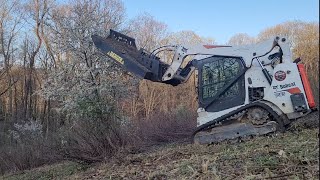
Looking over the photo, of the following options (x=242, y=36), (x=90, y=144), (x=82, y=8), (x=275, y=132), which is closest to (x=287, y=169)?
(x=275, y=132)

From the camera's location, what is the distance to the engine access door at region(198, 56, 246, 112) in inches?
396

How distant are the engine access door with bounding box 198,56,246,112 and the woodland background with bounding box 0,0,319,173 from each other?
180 centimetres

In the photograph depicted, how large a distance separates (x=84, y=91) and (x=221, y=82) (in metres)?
12.1

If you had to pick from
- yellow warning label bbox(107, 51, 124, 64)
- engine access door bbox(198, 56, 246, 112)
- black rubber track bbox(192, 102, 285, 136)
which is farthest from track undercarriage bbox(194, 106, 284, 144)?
yellow warning label bbox(107, 51, 124, 64)

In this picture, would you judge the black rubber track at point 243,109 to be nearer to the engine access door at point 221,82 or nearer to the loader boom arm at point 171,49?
the engine access door at point 221,82

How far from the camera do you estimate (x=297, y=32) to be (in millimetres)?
15203

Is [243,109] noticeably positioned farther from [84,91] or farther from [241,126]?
[84,91]

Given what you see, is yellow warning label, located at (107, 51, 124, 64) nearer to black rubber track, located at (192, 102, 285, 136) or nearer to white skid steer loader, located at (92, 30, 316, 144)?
white skid steer loader, located at (92, 30, 316, 144)

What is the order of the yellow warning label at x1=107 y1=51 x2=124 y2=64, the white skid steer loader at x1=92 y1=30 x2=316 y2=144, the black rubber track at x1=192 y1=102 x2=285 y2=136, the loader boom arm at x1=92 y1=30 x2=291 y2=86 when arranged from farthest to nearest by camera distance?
1. the yellow warning label at x1=107 y1=51 x2=124 y2=64
2. the loader boom arm at x1=92 y1=30 x2=291 y2=86
3. the white skid steer loader at x1=92 y1=30 x2=316 y2=144
4. the black rubber track at x1=192 y1=102 x2=285 y2=136

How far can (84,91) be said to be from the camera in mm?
21141

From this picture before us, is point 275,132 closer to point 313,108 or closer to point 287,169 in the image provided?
point 313,108

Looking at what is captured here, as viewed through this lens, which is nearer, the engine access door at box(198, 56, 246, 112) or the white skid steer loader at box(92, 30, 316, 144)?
the white skid steer loader at box(92, 30, 316, 144)

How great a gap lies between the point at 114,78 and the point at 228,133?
13414 mm

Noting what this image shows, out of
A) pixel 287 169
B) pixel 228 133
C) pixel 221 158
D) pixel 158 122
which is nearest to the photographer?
pixel 287 169
